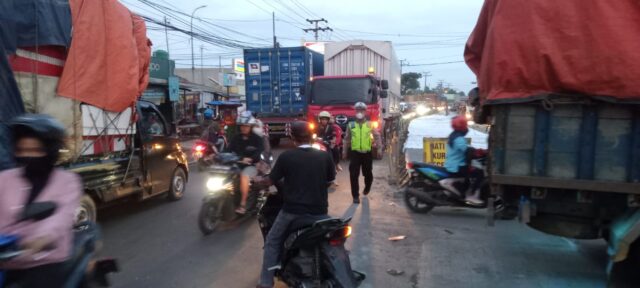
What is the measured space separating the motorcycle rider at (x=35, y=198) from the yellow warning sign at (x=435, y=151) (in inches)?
297

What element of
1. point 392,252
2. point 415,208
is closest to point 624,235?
point 392,252

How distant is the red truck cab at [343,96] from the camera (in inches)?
518

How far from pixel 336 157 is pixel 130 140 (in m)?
4.83

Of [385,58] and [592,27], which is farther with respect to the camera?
[385,58]

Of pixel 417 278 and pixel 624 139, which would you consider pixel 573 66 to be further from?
pixel 417 278

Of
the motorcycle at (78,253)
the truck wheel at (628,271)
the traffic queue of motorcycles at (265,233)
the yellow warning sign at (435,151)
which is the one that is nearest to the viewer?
the motorcycle at (78,253)

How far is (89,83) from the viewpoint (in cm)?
585

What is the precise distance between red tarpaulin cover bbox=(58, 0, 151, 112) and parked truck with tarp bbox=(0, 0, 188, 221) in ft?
0.04

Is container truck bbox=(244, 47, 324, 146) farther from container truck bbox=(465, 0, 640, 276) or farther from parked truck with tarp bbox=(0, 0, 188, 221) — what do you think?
container truck bbox=(465, 0, 640, 276)

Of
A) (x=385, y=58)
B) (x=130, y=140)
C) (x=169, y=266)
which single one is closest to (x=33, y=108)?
(x=130, y=140)

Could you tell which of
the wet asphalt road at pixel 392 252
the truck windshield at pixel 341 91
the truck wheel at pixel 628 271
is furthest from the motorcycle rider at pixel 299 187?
the truck windshield at pixel 341 91

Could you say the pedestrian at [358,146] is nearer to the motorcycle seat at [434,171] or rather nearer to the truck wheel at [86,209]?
the motorcycle seat at [434,171]

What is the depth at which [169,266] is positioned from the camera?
Result: 4.78 meters

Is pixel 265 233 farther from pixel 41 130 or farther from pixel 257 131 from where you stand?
pixel 41 130
